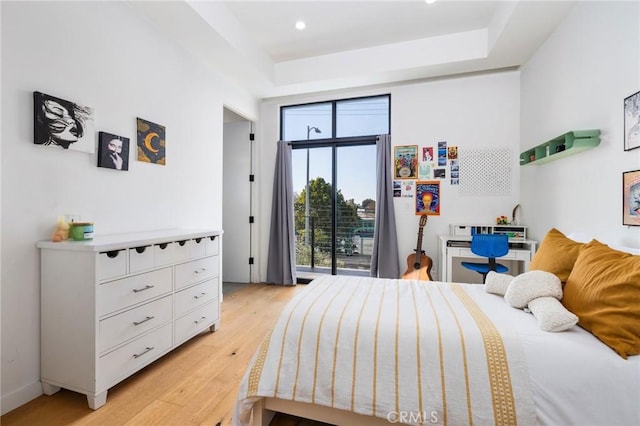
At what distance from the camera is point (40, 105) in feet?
5.24

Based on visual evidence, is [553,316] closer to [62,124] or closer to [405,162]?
[405,162]

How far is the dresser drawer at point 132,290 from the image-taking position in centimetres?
155

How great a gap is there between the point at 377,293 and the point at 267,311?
1729 mm

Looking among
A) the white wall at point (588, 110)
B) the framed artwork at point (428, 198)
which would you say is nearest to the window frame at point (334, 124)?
the framed artwork at point (428, 198)

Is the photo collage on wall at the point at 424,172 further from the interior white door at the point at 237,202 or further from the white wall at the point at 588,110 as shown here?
the interior white door at the point at 237,202

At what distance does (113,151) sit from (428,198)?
3.31 m

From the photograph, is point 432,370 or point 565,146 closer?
point 432,370

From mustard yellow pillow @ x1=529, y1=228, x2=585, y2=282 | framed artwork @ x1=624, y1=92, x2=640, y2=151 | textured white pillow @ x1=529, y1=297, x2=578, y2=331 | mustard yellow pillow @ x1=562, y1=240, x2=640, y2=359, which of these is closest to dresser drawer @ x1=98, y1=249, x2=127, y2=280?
textured white pillow @ x1=529, y1=297, x2=578, y2=331

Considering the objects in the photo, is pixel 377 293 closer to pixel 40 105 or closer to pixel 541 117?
pixel 40 105

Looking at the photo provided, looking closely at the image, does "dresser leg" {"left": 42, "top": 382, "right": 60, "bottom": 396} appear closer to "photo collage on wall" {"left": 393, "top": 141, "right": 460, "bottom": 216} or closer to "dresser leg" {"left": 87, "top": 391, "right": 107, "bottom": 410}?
"dresser leg" {"left": 87, "top": 391, "right": 107, "bottom": 410}

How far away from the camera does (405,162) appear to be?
11.8 ft

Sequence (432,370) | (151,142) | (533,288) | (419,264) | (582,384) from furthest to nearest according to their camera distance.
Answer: (419,264) → (151,142) → (533,288) → (432,370) → (582,384)

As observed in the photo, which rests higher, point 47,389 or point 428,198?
point 428,198

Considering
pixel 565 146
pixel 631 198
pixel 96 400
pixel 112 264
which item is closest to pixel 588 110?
pixel 565 146
